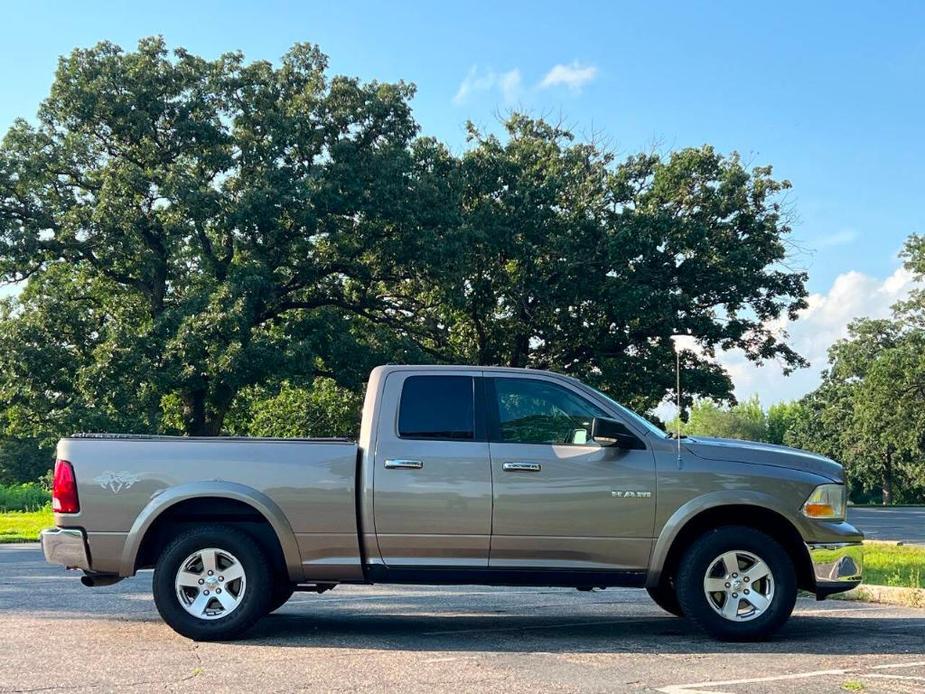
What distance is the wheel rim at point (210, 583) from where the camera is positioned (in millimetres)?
7531

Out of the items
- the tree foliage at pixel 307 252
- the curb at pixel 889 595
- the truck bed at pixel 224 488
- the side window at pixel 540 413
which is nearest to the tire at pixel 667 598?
the side window at pixel 540 413

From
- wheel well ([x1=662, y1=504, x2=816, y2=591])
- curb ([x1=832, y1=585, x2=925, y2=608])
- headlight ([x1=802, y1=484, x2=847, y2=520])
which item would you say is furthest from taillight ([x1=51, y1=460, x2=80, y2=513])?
curb ([x1=832, y1=585, x2=925, y2=608])

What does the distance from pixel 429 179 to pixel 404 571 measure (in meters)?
23.4

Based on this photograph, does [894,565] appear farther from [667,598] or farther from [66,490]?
[66,490]

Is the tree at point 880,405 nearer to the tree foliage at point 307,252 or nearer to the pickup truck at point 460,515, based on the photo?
the tree foliage at point 307,252

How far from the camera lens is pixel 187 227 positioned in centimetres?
2761

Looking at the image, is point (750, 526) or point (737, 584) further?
point (750, 526)

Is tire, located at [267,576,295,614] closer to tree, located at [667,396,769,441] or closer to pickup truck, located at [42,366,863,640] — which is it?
pickup truck, located at [42,366,863,640]

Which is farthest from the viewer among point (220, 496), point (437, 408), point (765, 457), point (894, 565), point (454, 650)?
point (894, 565)

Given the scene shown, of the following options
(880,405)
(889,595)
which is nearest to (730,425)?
(880,405)

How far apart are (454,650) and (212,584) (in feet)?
5.99

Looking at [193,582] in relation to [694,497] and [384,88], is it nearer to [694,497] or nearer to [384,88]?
[694,497]

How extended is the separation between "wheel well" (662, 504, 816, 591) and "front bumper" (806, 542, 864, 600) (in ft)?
0.30

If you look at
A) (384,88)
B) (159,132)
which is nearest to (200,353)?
(159,132)
